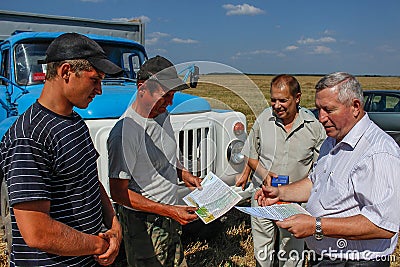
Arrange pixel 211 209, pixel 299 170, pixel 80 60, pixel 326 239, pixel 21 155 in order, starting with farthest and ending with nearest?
pixel 299 170, pixel 211 209, pixel 326 239, pixel 80 60, pixel 21 155

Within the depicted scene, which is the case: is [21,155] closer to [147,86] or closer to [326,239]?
[147,86]

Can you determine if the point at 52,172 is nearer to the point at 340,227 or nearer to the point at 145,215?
the point at 145,215

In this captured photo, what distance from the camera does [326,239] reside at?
237cm

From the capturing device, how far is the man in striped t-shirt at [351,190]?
2064mm

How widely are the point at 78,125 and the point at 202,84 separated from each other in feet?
3.80

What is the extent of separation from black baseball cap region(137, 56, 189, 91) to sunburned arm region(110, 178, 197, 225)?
2.13 feet

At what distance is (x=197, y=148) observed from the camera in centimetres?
380

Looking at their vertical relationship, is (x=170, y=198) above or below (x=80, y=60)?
below

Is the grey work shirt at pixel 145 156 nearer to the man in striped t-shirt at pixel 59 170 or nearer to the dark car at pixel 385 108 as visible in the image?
the man in striped t-shirt at pixel 59 170

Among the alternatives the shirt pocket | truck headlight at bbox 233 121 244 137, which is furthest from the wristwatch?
truck headlight at bbox 233 121 244 137

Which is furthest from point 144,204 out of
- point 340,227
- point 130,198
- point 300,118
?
point 300,118

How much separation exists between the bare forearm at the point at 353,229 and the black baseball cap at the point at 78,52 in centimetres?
133

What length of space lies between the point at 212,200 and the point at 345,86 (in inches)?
42.0

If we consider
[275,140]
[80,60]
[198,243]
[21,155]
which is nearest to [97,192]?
[21,155]
